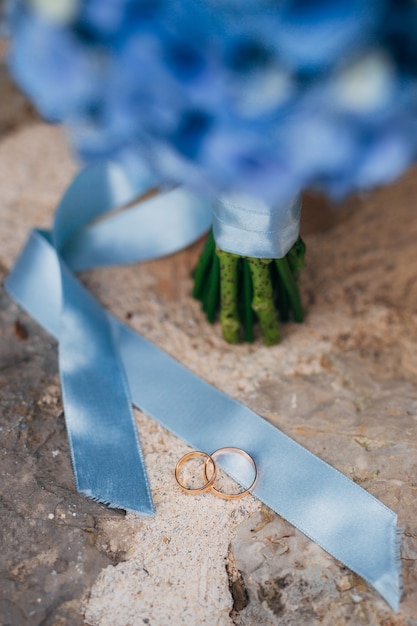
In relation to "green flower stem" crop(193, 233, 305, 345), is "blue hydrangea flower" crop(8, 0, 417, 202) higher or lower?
higher

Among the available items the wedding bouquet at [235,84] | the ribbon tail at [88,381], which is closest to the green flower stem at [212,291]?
the ribbon tail at [88,381]

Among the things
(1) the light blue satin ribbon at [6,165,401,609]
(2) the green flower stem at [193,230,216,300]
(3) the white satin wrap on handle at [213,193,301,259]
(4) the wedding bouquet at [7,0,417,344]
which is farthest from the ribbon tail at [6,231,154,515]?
(4) the wedding bouquet at [7,0,417,344]

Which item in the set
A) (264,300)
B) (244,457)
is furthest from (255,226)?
(244,457)

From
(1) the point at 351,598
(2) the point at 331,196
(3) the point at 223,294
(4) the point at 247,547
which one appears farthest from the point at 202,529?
(2) the point at 331,196

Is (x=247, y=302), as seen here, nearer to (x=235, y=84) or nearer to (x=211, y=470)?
(x=211, y=470)

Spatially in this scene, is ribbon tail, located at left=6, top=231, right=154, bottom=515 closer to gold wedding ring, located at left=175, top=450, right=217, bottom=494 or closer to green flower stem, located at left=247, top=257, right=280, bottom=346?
gold wedding ring, located at left=175, top=450, right=217, bottom=494
